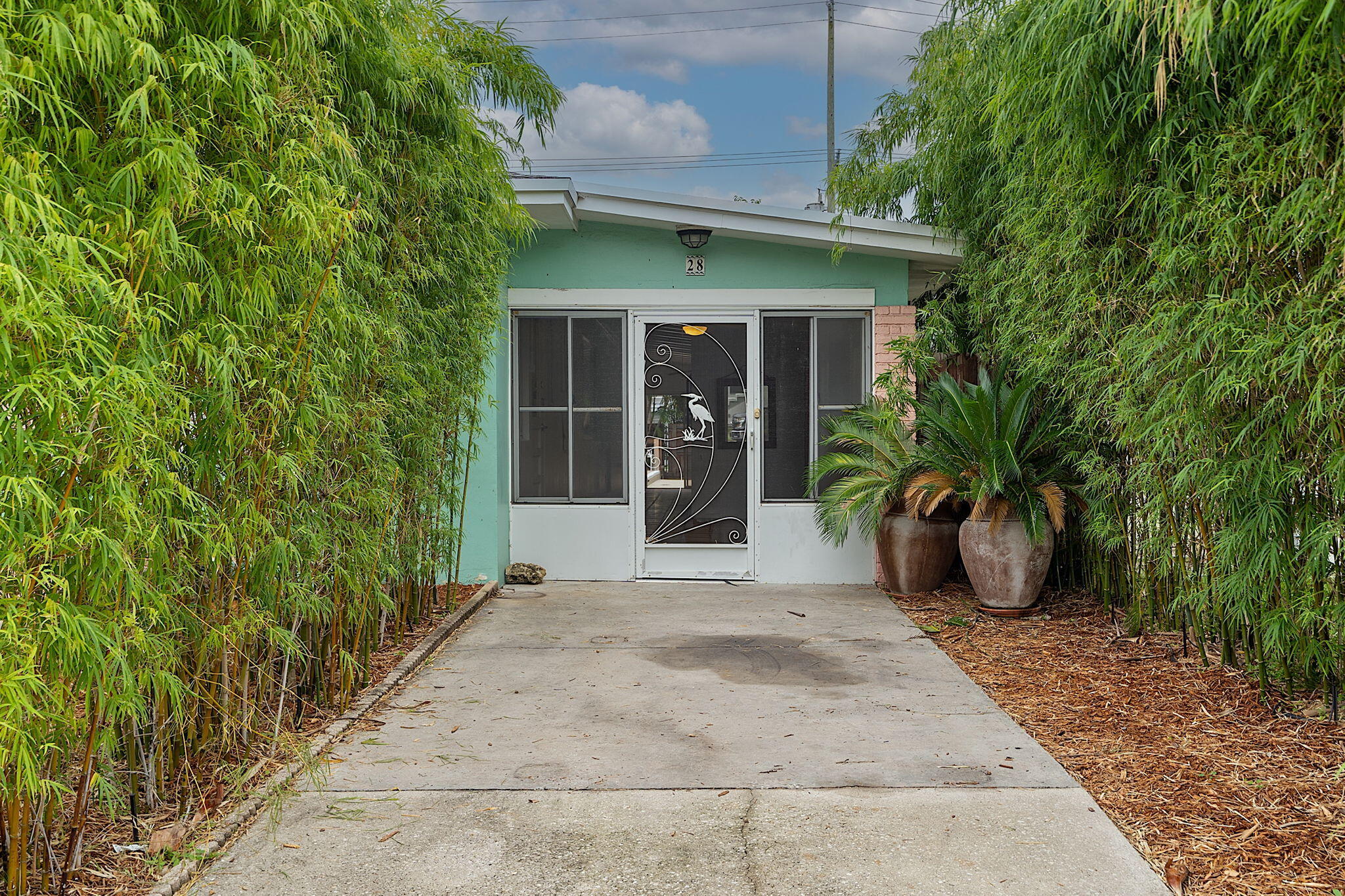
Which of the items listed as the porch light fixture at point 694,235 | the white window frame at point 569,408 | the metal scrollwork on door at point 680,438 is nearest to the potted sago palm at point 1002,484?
the metal scrollwork on door at point 680,438

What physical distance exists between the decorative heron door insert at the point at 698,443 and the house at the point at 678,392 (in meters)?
0.01

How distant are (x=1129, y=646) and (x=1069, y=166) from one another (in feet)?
7.91

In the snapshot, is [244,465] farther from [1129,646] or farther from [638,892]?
[1129,646]

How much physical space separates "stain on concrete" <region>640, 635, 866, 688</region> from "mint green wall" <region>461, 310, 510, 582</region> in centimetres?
199

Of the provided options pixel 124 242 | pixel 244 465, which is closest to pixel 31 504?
pixel 124 242

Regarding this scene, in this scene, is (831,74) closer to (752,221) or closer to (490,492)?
(752,221)

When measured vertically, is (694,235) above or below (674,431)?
above

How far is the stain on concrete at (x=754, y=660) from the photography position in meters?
4.34

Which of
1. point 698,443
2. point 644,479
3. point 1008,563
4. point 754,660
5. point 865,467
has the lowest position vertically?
point 754,660

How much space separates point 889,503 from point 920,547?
345 mm

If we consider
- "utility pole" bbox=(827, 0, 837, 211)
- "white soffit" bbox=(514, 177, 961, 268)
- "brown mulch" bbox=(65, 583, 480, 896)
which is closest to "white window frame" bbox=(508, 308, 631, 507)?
"white soffit" bbox=(514, 177, 961, 268)

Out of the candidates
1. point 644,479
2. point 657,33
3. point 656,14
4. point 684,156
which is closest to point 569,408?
point 644,479

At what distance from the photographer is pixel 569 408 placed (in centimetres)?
691

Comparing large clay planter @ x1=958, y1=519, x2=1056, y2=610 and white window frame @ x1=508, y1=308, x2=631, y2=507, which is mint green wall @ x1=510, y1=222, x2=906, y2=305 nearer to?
white window frame @ x1=508, y1=308, x2=631, y2=507
